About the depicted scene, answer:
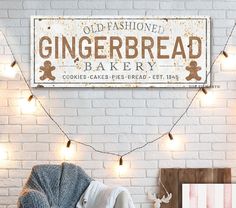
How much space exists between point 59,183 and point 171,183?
89 cm

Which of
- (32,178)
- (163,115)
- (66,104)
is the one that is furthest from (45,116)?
(163,115)

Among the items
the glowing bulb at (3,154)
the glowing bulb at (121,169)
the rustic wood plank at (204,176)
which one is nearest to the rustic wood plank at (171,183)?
the rustic wood plank at (204,176)

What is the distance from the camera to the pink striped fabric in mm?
3893

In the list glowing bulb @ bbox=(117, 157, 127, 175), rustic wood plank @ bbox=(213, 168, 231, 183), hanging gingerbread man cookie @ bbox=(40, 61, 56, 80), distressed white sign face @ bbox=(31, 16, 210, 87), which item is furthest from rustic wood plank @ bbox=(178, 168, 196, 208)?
hanging gingerbread man cookie @ bbox=(40, 61, 56, 80)

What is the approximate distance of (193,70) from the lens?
3973 millimetres

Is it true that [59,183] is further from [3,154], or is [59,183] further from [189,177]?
[189,177]

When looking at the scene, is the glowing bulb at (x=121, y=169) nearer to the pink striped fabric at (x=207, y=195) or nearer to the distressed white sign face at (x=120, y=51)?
the pink striped fabric at (x=207, y=195)

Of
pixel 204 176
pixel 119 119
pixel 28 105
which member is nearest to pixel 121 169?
pixel 119 119

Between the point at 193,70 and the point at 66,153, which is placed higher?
the point at 193,70

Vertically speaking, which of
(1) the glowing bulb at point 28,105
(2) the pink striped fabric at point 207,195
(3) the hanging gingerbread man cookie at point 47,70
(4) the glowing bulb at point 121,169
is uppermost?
(3) the hanging gingerbread man cookie at point 47,70

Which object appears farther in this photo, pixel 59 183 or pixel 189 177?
pixel 189 177

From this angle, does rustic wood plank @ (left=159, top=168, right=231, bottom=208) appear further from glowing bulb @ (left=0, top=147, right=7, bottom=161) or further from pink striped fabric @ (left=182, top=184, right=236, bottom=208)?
glowing bulb @ (left=0, top=147, right=7, bottom=161)

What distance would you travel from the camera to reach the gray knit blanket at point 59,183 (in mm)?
3484

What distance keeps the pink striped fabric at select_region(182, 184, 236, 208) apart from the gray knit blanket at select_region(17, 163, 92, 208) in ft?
2.58
